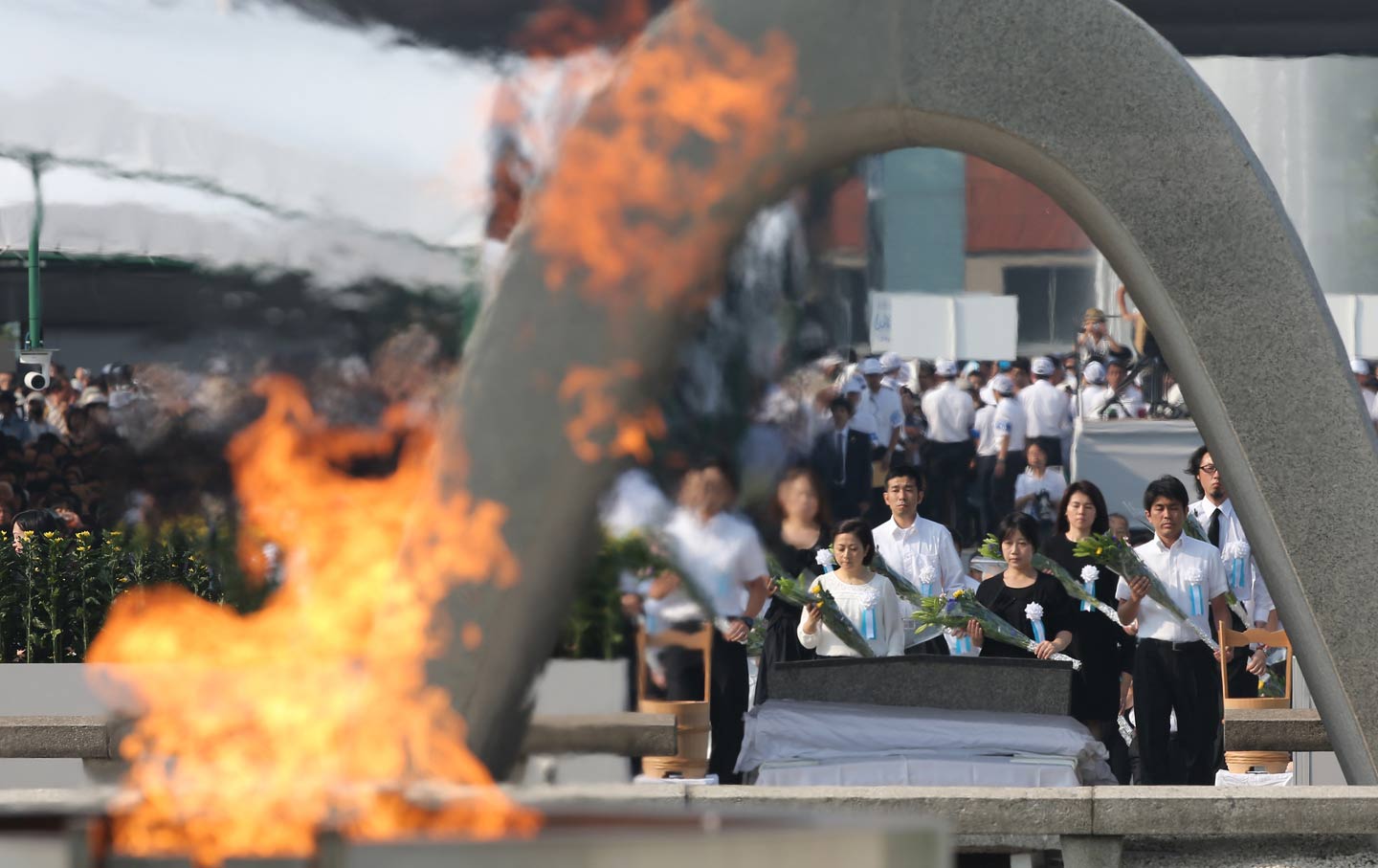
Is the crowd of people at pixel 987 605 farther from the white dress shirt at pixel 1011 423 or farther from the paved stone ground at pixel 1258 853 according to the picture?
the white dress shirt at pixel 1011 423

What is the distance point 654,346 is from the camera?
5.92 m

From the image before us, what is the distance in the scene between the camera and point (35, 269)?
39.2 feet

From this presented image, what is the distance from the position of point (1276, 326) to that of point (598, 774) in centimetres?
288

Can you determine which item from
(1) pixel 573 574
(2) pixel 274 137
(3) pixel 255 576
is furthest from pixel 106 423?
(1) pixel 573 574

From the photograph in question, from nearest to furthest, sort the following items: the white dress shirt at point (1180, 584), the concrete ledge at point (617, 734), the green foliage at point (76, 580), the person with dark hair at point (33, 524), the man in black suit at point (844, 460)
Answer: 1. the concrete ledge at point (617, 734)
2. the white dress shirt at point (1180, 584)
3. the green foliage at point (76, 580)
4. the person with dark hair at point (33, 524)
5. the man in black suit at point (844, 460)

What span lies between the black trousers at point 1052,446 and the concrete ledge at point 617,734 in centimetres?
616

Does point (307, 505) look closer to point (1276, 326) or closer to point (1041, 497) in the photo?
point (1276, 326)

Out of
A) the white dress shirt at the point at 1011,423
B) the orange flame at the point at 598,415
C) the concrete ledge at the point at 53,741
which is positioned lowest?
the concrete ledge at the point at 53,741

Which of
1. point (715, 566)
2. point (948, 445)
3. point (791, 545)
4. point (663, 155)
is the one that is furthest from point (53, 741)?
point (948, 445)

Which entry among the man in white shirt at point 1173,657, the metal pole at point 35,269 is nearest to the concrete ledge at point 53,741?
the man in white shirt at point 1173,657

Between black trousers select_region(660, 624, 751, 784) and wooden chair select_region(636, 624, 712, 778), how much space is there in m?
0.03

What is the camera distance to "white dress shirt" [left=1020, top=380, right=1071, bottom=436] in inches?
495

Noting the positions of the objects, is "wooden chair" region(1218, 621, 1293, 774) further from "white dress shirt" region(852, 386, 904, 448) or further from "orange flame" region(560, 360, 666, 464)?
"white dress shirt" region(852, 386, 904, 448)

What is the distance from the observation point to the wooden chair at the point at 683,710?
740 cm
